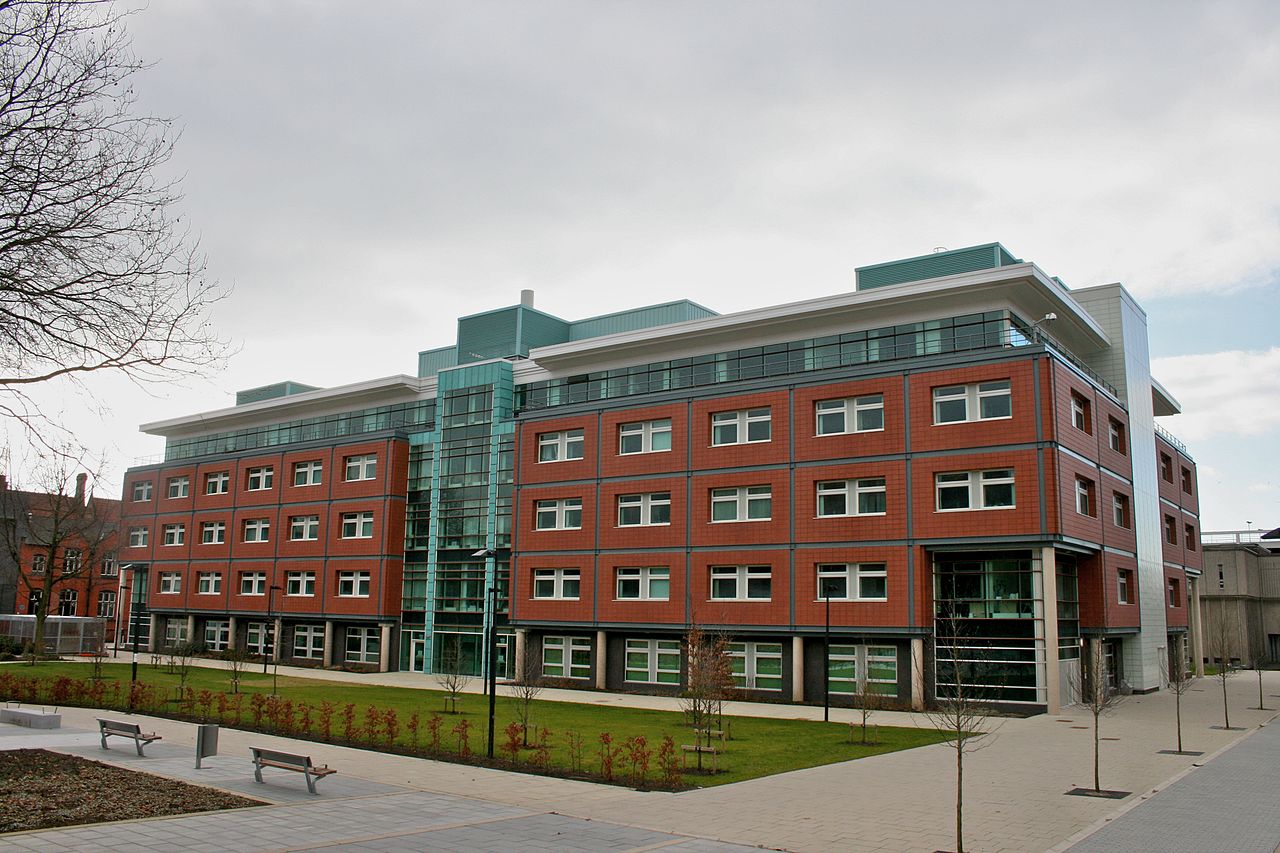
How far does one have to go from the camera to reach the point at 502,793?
16.8 metres

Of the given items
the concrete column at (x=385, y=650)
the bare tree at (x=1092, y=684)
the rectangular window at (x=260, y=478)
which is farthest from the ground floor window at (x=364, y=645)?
the bare tree at (x=1092, y=684)

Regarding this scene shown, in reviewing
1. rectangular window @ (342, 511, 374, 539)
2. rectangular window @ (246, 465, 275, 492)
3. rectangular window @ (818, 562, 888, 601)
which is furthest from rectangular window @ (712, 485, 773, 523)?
rectangular window @ (246, 465, 275, 492)

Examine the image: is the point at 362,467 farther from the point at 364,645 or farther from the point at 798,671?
the point at 798,671

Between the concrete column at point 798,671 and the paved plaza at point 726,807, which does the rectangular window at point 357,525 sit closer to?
the concrete column at point 798,671

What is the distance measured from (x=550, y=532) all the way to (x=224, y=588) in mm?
26510

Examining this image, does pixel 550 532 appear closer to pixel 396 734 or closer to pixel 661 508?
pixel 661 508

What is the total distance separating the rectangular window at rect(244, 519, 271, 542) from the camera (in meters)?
60.0

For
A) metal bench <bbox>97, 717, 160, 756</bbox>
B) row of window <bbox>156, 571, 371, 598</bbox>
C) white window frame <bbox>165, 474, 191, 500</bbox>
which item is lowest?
metal bench <bbox>97, 717, 160, 756</bbox>

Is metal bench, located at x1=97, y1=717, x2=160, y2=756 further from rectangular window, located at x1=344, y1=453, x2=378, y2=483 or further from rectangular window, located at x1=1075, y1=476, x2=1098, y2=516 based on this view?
rectangular window, located at x1=344, y1=453, x2=378, y2=483

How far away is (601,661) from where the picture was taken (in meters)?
43.2

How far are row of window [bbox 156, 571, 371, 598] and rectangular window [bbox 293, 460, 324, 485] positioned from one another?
529cm

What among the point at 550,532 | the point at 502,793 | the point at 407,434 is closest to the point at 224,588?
the point at 407,434

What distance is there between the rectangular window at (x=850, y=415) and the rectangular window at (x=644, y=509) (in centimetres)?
771

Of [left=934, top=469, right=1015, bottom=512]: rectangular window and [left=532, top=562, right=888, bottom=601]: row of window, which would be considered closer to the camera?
[left=934, top=469, right=1015, bottom=512]: rectangular window
